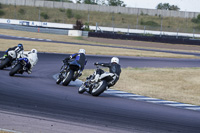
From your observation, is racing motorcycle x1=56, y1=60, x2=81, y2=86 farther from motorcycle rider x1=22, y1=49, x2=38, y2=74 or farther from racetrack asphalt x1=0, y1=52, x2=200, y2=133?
motorcycle rider x1=22, y1=49, x2=38, y2=74

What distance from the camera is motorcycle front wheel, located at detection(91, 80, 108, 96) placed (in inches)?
457

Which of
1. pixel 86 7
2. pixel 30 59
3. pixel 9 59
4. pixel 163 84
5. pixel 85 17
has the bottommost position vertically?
pixel 163 84

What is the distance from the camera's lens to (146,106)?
1096 centimetres

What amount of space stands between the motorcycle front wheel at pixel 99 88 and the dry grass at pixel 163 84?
267 centimetres

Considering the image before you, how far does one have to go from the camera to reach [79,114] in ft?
28.0

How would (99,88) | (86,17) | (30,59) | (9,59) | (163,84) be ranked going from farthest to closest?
1. (86,17)
2. (163,84)
3. (9,59)
4. (30,59)
5. (99,88)

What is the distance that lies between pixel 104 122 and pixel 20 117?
5.68 feet

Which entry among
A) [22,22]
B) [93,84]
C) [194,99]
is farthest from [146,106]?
[22,22]

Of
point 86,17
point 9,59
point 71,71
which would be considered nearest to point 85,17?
point 86,17

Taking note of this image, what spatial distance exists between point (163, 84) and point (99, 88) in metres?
6.45

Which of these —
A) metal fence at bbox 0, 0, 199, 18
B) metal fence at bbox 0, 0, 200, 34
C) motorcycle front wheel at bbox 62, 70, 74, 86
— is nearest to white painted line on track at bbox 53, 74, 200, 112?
motorcycle front wheel at bbox 62, 70, 74, 86

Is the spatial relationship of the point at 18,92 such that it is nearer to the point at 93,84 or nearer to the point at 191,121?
the point at 93,84

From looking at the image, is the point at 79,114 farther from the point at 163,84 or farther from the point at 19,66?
the point at 163,84

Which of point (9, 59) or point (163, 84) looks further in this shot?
point (163, 84)
